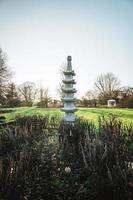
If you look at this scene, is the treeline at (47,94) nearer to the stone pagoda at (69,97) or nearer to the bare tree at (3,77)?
the bare tree at (3,77)

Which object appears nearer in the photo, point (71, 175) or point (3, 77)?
point (71, 175)

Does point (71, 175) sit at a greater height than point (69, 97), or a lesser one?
lesser

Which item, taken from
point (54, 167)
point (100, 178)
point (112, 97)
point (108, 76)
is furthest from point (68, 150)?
point (108, 76)

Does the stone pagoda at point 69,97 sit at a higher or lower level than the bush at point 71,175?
higher

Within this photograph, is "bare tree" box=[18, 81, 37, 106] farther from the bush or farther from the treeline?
the bush

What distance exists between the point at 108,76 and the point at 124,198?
5326 cm

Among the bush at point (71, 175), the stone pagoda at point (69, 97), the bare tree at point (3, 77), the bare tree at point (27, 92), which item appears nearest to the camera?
the bush at point (71, 175)

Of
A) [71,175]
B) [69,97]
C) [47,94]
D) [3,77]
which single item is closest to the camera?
[71,175]

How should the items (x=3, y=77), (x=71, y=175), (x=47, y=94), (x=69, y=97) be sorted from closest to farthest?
(x=71, y=175), (x=69, y=97), (x=3, y=77), (x=47, y=94)

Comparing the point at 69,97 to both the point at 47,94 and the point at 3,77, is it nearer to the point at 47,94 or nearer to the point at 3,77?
the point at 3,77

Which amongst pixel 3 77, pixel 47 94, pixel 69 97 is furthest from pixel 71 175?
pixel 47 94

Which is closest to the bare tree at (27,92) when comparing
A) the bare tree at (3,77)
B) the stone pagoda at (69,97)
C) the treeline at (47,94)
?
the treeline at (47,94)

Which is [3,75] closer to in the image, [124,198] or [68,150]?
[68,150]

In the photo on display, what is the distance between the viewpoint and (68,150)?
16.9 feet
